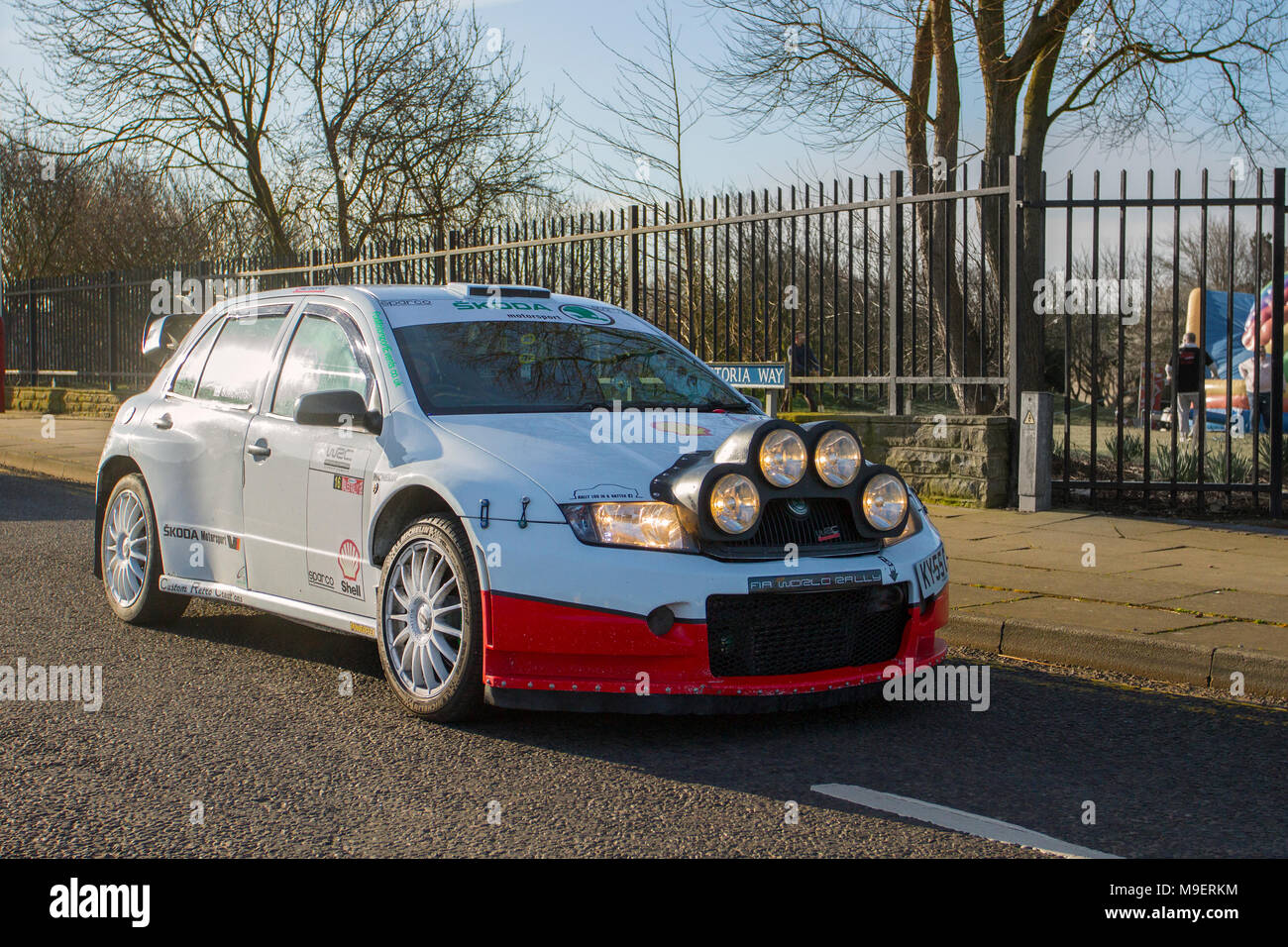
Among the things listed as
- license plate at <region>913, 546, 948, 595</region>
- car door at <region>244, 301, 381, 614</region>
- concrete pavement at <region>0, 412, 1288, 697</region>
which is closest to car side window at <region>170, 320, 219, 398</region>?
car door at <region>244, 301, 381, 614</region>

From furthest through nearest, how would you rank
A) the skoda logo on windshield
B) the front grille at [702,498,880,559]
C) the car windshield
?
the skoda logo on windshield, the car windshield, the front grille at [702,498,880,559]

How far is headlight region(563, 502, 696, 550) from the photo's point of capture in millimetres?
4641

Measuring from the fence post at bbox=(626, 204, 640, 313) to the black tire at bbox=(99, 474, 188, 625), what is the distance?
7351 mm

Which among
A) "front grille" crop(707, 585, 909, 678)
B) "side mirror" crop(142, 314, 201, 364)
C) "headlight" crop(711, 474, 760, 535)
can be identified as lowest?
"front grille" crop(707, 585, 909, 678)

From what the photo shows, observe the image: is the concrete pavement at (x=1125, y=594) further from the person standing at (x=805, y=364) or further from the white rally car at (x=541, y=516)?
the person standing at (x=805, y=364)

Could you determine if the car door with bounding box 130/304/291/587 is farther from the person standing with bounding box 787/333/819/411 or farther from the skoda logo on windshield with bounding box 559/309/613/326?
the person standing with bounding box 787/333/819/411

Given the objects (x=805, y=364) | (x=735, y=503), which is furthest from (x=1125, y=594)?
(x=805, y=364)

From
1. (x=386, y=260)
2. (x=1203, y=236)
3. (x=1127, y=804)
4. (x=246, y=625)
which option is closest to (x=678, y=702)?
(x=1127, y=804)

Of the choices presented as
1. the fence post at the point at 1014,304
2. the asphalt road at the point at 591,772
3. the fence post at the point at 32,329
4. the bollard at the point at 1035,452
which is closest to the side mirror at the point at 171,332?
the fence post at the point at 32,329

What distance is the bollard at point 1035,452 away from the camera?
10531 millimetres

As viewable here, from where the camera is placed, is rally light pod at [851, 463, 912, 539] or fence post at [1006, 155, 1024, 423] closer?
rally light pod at [851, 463, 912, 539]

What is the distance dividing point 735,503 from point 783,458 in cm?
29

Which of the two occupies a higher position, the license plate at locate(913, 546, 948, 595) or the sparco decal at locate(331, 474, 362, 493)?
the sparco decal at locate(331, 474, 362, 493)
